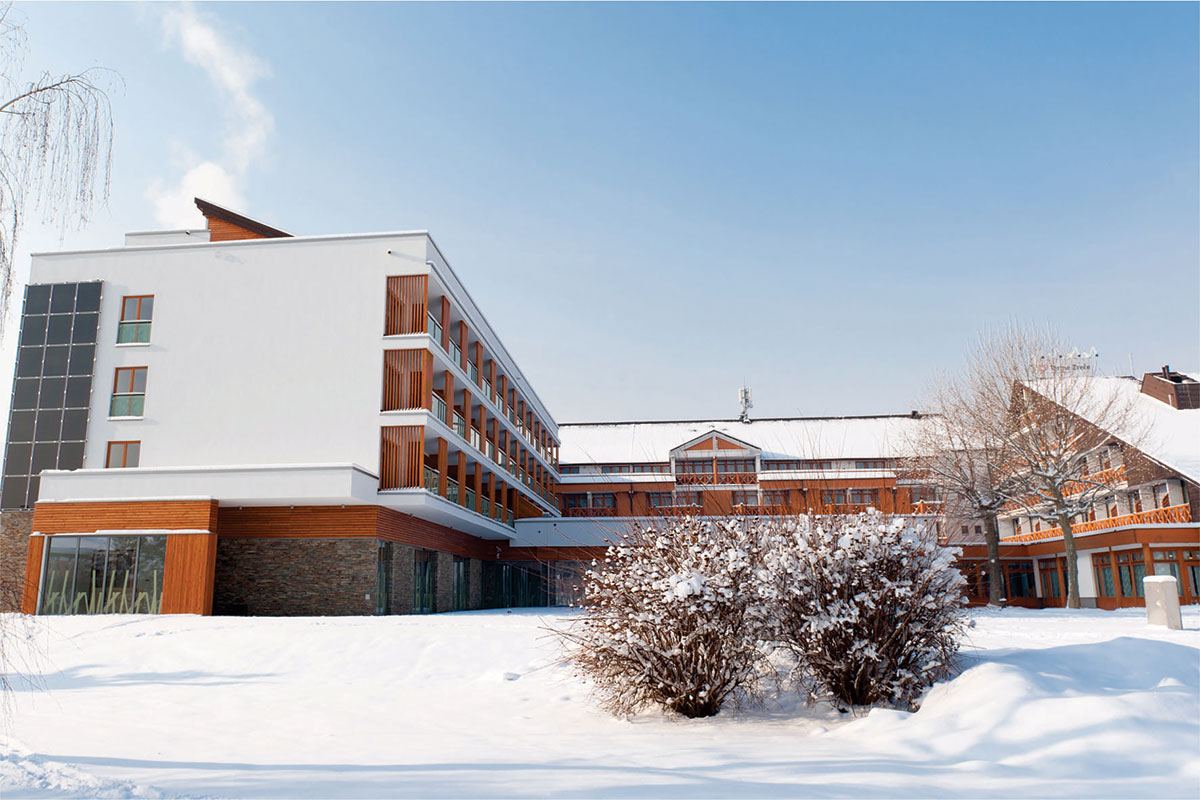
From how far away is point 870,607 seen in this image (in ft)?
31.2

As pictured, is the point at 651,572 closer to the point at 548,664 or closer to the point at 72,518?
the point at 548,664

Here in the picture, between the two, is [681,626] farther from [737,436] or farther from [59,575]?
[737,436]

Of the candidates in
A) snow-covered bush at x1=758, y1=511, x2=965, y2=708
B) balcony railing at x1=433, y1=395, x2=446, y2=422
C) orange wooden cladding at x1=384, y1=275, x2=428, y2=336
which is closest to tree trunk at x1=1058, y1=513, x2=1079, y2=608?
balcony railing at x1=433, y1=395, x2=446, y2=422

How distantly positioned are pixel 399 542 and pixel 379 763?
1980cm

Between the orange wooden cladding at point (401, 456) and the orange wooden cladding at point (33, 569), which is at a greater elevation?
the orange wooden cladding at point (401, 456)

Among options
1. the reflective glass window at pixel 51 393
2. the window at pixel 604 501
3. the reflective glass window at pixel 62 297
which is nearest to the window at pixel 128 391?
the reflective glass window at pixel 51 393

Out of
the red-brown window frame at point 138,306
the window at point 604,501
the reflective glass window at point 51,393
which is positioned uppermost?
the red-brown window frame at point 138,306

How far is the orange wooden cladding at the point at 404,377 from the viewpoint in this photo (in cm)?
2714

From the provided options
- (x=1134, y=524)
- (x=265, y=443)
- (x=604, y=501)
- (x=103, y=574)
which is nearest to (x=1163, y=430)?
(x=1134, y=524)

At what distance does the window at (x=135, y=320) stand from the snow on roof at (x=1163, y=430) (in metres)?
31.7

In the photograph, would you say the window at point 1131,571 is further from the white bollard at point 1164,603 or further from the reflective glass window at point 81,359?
the reflective glass window at point 81,359

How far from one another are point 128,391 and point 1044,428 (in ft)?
105

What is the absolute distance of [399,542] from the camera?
26938 mm

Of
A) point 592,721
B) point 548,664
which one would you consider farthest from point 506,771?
point 548,664
